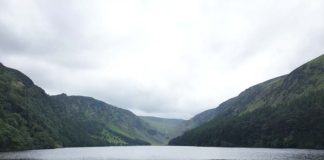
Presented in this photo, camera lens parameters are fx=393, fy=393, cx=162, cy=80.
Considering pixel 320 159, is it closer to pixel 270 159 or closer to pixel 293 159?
pixel 293 159

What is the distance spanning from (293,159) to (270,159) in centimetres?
814

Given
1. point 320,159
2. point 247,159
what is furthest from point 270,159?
point 320,159

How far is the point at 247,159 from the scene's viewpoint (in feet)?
449

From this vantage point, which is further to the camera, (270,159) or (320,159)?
(270,159)

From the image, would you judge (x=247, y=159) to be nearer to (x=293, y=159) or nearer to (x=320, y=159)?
(x=293, y=159)

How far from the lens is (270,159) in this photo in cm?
13275

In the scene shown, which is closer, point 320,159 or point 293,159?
point 320,159

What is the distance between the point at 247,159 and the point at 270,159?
26.3 feet

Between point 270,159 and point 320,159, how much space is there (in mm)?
17877

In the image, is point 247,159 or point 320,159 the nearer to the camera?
point 320,159

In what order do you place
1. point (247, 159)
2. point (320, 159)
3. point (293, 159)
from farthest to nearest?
1. point (247, 159)
2. point (293, 159)
3. point (320, 159)

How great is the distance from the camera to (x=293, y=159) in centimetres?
12731

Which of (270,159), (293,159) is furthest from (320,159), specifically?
(270,159)

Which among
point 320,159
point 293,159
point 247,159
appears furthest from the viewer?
point 247,159
